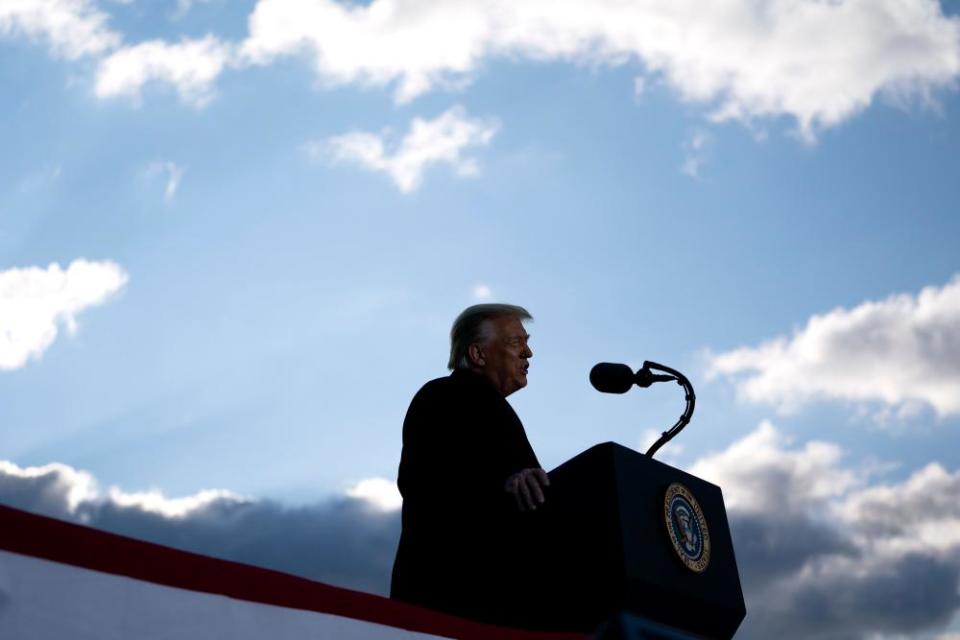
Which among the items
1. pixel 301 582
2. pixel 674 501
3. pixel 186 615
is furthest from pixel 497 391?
pixel 186 615

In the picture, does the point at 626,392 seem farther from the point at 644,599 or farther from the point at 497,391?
the point at 644,599

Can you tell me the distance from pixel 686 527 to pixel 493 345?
39.3 inches

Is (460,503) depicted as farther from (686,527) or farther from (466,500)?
(686,527)

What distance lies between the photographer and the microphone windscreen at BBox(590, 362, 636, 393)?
352 cm

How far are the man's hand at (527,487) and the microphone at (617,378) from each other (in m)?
0.53

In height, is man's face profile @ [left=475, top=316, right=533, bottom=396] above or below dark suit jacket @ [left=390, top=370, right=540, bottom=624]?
above

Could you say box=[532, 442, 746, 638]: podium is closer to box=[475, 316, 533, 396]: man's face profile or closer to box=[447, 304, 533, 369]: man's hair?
box=[475, 316, 533, 396]: man's face profile

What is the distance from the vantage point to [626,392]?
356 cm

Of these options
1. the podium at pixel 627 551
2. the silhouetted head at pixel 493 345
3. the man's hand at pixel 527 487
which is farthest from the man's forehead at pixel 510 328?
the man's hand at pixel 527 487

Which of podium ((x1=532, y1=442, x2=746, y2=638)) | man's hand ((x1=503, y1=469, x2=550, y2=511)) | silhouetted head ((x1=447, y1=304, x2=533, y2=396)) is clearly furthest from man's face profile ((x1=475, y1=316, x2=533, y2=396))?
man's hand ((x1=503, y1=469, x2=550, y2=511))

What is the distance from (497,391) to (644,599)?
106 cm

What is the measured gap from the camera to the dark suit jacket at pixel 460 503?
3.10 metres

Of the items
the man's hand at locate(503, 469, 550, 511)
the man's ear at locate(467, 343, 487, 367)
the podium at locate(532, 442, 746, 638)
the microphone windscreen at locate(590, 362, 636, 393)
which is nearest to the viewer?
the podium at locate(532, 442, 746, 638)

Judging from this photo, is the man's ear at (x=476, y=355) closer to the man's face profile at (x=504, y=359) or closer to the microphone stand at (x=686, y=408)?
the man's face profile at (x=504, y=359)
